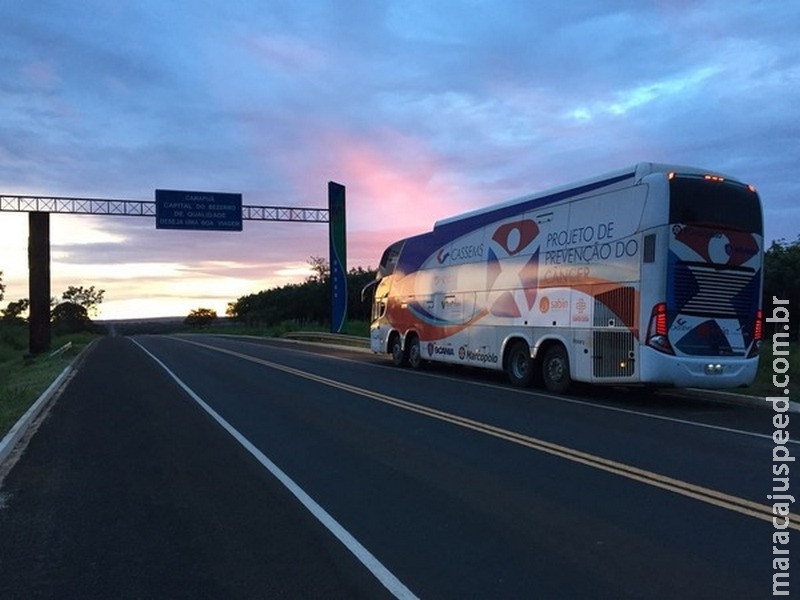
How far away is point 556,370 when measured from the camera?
50.5 ft

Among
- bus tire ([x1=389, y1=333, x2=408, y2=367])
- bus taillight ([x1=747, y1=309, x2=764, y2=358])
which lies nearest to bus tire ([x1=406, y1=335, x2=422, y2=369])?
bus tire ([x1=389, y1=333, x2=408, y2=367])

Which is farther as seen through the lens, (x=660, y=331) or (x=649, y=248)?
(x=649, y=248)

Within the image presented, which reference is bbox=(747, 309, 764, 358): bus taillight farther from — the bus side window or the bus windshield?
the bus side window

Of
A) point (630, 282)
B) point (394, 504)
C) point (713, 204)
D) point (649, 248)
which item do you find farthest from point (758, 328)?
point (394, 504)

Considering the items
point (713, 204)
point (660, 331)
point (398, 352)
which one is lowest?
point (398, 352)

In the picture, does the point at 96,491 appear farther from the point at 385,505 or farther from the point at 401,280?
the point at 401,280

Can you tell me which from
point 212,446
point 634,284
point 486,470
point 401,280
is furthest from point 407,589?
point 401,280

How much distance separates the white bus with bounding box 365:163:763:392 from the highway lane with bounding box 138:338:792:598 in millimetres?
1387

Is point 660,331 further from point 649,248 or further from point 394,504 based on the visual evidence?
point 394,504

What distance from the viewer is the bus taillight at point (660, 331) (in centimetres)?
1276

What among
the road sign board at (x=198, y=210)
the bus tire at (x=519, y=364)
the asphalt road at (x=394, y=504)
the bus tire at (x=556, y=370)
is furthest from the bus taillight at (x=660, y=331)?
the road sign board at (x=198, y=210)

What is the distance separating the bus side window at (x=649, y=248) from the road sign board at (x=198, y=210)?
2981cm

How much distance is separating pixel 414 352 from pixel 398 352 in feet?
3.49

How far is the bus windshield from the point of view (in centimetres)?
1293
